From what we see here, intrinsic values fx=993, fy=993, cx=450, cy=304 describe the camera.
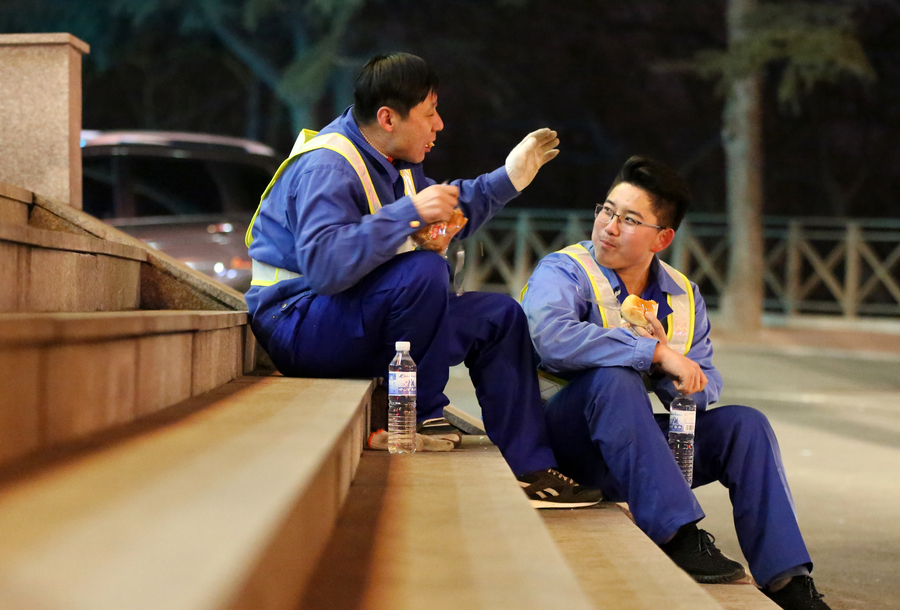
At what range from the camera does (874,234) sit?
13.9 metres

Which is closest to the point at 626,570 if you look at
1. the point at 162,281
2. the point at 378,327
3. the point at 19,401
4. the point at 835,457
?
the point at 378,327

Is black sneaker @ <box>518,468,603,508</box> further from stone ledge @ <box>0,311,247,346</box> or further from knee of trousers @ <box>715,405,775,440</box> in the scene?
stone ledge @ <box>0,311,247,346</box>

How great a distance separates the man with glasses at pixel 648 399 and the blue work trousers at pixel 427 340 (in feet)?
0.36

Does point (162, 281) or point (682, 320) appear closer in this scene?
point (682, 320)

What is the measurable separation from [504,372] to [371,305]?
18.3 inches

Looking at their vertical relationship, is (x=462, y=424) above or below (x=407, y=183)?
below

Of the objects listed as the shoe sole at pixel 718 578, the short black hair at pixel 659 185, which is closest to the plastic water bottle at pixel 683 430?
the shoe sole at pixel 718 578

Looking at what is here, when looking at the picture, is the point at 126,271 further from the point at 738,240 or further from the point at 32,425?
the point at 738,240

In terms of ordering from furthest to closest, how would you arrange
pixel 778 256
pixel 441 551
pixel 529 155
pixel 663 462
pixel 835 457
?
1. pixel 778 256
2. pixel 835 457
3. pixel 529 155
4. pixel 663 462
5. pixel 441 551

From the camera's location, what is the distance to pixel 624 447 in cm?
275

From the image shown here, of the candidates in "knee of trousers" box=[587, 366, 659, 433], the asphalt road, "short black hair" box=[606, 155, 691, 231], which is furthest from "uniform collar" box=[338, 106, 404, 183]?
the asphalt road

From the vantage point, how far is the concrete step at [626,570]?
2.12 m

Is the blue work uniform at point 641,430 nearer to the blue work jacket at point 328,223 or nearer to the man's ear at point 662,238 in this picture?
the man's ear at point 662,238

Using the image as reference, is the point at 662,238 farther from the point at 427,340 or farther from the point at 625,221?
the point at 427,340
